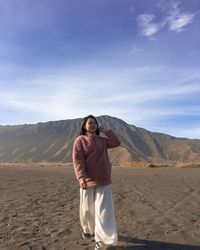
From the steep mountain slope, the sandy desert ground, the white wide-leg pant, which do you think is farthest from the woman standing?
the steep mountain slope

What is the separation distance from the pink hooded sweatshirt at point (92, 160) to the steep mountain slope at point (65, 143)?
8480 cm

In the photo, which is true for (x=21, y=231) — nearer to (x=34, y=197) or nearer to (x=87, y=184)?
Answer: (x=87, y=184)

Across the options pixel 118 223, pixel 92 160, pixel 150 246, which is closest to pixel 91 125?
pixel 92 160

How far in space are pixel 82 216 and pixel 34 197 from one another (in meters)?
6.71

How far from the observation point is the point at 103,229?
6648 mm

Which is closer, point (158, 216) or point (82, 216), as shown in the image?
point (82, 216)

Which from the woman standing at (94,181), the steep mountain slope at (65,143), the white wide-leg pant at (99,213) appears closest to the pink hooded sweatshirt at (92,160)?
the woman standing at (94,181)

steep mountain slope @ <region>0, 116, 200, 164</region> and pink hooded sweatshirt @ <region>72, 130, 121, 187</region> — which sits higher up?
steep mountain slope @ <region>0, 116, 200, 164</region>

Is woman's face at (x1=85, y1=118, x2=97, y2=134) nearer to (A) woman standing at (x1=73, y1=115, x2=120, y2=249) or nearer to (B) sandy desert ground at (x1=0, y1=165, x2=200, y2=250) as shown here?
(A) woman standing at (x1=73, y1=115, x2=120, y2=249)

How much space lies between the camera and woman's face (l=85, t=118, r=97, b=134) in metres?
7.13

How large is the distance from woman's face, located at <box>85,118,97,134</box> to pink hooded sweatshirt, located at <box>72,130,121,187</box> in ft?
0.26

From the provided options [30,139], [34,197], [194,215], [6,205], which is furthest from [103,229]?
[30,139]

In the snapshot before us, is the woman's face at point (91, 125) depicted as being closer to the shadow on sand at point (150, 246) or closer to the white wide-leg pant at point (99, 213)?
the white wide-leg pant at point (99, 213)

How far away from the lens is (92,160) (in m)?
7.01
